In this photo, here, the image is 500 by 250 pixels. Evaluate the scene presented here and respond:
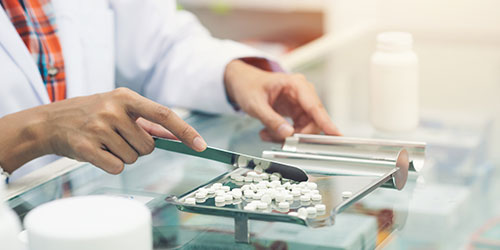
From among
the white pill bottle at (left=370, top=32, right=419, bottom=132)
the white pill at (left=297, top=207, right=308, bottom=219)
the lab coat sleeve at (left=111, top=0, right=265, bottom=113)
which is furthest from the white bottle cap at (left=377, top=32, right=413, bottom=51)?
the white pill at (left=297, top=207, right=308, bottom=219)

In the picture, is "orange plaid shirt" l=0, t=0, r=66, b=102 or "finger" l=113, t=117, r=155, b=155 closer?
"finger" l=113, t=117, r=155, b=155

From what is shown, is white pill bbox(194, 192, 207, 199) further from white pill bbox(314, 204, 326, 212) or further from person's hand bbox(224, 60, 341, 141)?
person's hand bbox(224, 60, 341, 141)

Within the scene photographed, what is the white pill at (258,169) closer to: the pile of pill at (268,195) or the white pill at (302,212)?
the pile of pill at (268,195)

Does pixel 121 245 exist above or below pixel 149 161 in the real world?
above

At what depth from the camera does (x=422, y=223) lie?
2.52 feet

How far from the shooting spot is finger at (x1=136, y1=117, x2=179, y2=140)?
0.84 metres

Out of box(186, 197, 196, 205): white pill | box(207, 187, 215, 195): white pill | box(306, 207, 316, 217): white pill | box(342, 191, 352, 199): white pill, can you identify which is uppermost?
box(306, 207, 316, 217): white pill

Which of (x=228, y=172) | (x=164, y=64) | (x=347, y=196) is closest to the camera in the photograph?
(x=347, y=196)

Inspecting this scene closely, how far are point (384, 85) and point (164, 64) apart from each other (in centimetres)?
50

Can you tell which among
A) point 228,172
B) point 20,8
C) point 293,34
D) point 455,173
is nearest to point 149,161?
point 228,172

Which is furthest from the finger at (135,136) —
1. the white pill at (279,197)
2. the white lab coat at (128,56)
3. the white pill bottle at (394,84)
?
the white pill bottle at (394,84)

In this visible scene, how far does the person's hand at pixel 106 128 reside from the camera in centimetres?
79

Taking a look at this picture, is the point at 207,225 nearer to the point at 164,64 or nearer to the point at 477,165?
the point at 477,165

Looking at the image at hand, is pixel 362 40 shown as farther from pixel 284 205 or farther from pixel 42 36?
pixel 284 205
